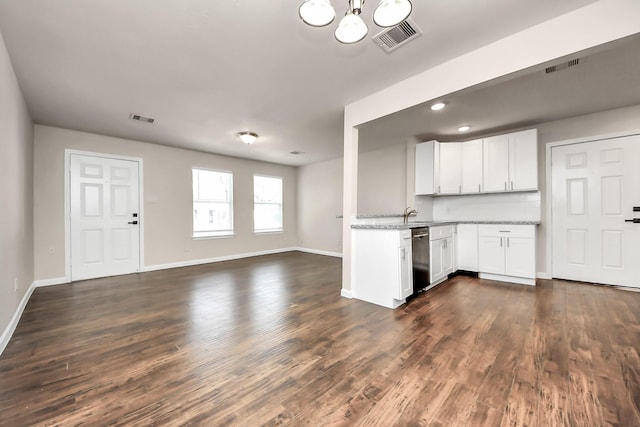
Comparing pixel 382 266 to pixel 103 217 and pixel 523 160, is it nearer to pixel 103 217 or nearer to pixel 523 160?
pixel 523 160

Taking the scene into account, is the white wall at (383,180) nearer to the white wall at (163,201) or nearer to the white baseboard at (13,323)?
the white wall at (163,201)

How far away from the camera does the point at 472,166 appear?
175 inches

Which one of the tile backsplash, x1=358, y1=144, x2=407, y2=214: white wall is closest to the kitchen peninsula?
Answer: the tile backsplash

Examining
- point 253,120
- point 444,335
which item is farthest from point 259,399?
point 253,120

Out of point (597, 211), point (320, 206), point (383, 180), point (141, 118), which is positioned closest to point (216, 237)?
point (320, 206)

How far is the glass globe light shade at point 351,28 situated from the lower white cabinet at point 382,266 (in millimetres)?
1981

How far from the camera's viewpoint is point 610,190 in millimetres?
3547

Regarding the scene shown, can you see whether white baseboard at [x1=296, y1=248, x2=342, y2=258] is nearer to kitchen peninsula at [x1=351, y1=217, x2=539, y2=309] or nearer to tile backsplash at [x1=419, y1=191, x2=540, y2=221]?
tile backsplash at [x1=419, y1=191, x2=540, y2=221]

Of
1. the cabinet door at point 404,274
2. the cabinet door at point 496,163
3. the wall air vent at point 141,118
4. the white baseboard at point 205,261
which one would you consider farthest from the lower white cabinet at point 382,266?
the white baseboard at point 205,261

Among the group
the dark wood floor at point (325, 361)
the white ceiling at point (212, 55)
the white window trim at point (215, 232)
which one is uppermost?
the white ceiling at point (212, 55)

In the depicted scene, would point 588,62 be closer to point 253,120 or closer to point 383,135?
point 383,135

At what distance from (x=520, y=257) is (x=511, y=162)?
1491 millimetres

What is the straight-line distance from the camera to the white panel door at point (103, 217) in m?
4.26

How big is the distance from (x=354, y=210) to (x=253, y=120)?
2.07 m
